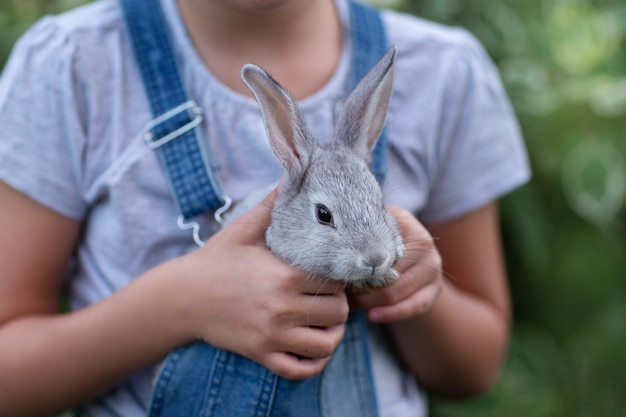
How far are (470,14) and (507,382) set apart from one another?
1.05m

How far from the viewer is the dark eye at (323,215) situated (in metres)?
1.39

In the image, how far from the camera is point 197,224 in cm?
157

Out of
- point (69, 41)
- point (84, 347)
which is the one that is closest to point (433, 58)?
point (69, 41)

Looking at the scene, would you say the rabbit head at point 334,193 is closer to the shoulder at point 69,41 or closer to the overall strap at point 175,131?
the overall strap at point 175,131

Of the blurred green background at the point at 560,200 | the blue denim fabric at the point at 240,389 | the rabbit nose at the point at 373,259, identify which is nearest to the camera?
the rabbit nose at the point at 373,259

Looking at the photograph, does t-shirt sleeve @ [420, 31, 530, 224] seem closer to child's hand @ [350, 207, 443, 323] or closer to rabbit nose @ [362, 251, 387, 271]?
child's hand @ [350, 207, 443, 323]

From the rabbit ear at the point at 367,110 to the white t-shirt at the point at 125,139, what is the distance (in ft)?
0.66

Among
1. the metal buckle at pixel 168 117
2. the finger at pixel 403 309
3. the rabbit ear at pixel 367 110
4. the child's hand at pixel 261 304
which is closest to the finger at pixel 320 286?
the child's hand at pixel 261 304

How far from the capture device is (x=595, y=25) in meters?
2.35

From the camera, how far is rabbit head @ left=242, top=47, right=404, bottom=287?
1.34m

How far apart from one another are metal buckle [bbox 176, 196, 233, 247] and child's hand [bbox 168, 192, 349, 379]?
8cm

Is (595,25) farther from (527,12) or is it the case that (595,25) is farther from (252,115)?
(252,115)

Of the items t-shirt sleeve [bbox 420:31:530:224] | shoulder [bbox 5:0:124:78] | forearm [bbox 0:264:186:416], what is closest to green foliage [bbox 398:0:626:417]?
t-shirt sleeve [bbox 420:31:530:224]

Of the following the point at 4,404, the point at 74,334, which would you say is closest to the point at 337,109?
the point at 74,334
